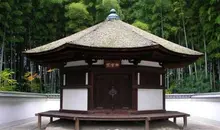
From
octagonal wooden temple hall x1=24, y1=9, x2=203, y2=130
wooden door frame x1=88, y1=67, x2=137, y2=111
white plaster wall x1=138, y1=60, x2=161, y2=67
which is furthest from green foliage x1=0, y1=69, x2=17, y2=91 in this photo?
white plaster wall x1=138, y1=60, x2=161, y2=67

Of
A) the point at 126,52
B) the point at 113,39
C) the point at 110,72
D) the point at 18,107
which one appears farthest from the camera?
the point at 18,107

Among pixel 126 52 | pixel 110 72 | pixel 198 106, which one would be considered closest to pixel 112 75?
pixel 110 72

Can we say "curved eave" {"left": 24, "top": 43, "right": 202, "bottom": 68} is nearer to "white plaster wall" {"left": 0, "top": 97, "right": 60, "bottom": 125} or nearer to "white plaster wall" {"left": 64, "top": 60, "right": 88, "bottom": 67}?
"white plaster wall" {"left": 64, "top": 60, "right": 88, "bottom": 67}

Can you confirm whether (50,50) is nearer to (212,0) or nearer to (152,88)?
(152,88)

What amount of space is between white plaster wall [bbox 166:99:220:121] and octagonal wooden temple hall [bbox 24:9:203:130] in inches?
82.1

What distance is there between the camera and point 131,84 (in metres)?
8.99

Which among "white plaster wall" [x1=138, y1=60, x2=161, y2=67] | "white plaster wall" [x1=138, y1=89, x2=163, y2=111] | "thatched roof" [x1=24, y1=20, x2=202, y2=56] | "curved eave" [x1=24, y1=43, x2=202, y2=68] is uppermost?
"thatched roof" [x1=24, y1=20, x2=202, y2=56]

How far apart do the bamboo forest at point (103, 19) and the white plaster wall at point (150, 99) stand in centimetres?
540

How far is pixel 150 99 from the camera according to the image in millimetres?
9328

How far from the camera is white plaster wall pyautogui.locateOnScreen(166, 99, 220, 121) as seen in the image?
10797 mm

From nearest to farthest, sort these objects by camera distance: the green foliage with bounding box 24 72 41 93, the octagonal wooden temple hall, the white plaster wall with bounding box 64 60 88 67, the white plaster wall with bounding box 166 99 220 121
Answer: the octagonal wooden temple hall, the white plaster wall with bounding box 64 60 88 67, the white plaster wall with bounding box 166 99 220 121, the green foliage with bounding box 24 72 41 93

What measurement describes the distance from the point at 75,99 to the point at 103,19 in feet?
22.1

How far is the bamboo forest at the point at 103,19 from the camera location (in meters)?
14.5

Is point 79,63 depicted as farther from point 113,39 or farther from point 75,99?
point 113,39
